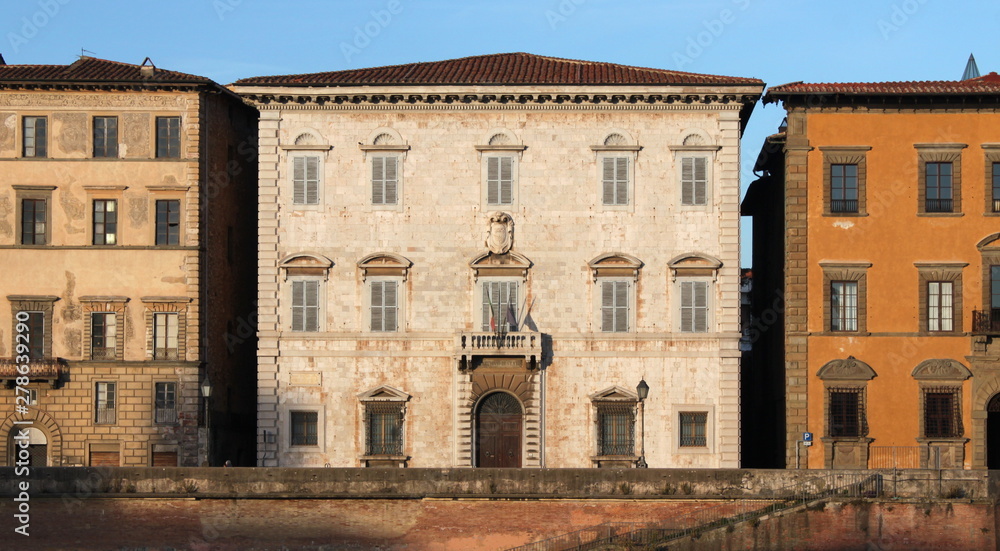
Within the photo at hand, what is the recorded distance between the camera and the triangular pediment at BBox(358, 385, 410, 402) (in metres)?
48.2

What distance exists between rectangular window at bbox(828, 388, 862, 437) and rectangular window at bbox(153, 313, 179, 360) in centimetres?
1945

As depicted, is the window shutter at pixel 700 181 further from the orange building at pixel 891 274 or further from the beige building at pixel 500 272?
the orange building at pixel 891 274

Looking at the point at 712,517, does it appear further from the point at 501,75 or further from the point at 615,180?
the point at 501,75

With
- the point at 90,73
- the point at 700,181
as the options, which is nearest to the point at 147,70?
the point at 90,73

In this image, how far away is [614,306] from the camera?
48.3m

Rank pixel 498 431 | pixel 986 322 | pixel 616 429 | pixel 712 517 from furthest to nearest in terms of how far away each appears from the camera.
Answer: pixel 498 431
pixel 616 429
pixel 986 322
pixel 712 517

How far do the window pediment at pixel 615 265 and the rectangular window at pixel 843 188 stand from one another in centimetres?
600

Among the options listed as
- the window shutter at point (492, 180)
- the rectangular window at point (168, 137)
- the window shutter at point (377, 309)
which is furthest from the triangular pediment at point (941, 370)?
the rectangular window at point (168, 137)

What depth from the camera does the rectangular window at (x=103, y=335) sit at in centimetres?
4912

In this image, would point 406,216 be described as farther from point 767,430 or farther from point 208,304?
point 767,430

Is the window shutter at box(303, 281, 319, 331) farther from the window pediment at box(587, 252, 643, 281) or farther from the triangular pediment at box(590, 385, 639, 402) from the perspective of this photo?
the triangular pediment at box(590, 385, 639, 402)

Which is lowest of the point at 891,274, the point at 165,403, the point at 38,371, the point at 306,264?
the point at 165,403

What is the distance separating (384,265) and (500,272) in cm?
344

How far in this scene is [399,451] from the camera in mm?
48312
